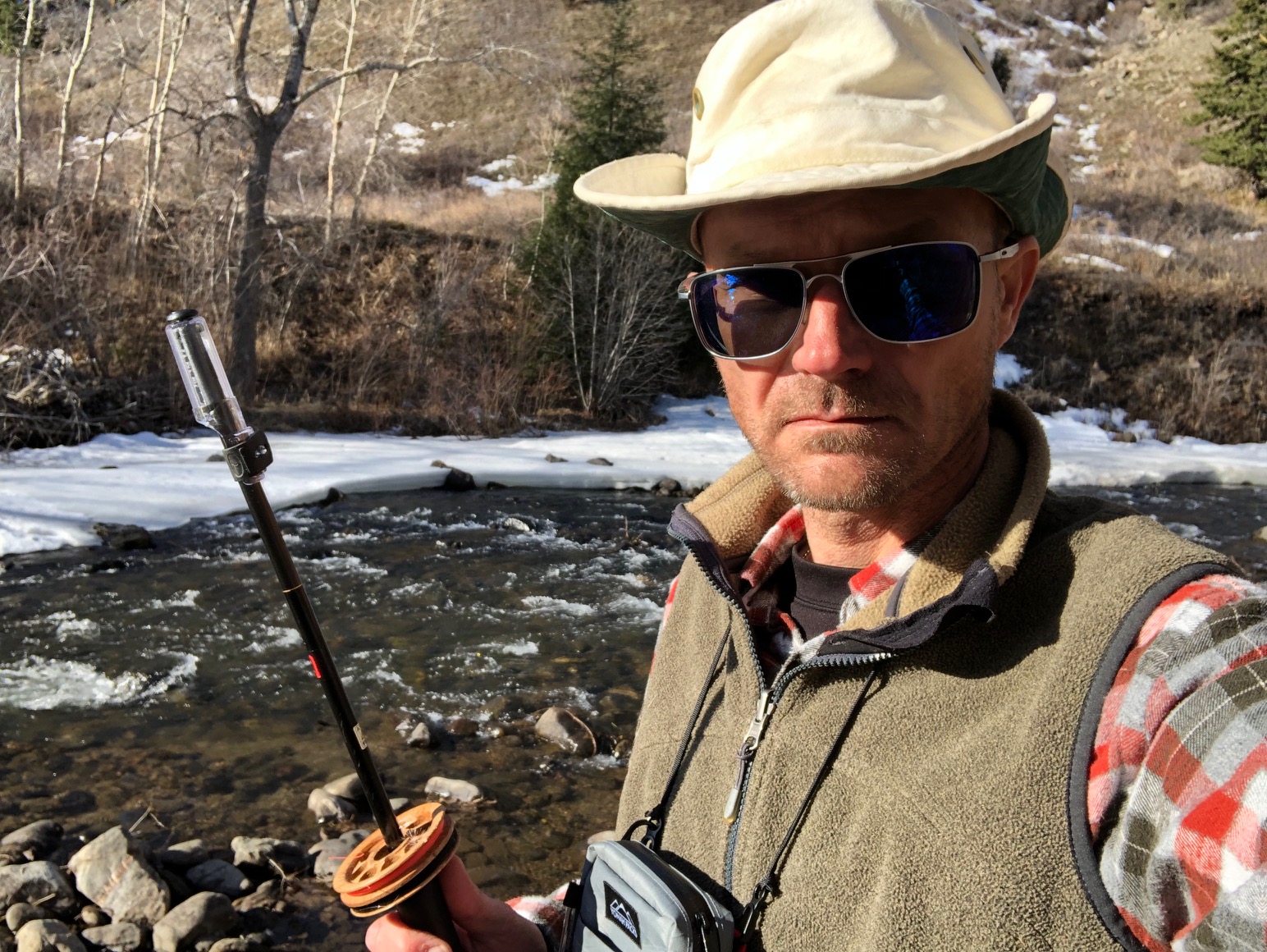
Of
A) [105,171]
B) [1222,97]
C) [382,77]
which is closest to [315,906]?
[105,171]

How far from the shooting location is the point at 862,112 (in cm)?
127

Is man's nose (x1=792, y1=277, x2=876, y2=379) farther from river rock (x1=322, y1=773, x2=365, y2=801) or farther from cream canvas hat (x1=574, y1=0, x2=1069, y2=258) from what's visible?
river rock (x1=322, y1=773, x2=365, y2=801)

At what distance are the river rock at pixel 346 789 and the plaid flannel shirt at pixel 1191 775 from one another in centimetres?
399

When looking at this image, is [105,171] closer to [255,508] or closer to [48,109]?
[48,109]

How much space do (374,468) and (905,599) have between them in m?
10.1

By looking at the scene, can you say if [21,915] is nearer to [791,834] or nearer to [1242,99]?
[791,834]

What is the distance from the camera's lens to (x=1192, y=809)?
2.81 ft

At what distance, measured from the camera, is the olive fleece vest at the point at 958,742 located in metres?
0.97

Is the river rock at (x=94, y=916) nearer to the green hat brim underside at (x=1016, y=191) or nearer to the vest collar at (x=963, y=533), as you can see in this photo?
the vest collar at (x=963, y=533)

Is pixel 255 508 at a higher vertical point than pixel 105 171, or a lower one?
lower

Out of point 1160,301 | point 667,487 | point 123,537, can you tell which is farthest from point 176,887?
point 1160,301

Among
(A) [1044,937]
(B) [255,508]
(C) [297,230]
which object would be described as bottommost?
(A) [1044,937]

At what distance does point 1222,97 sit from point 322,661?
120 feet

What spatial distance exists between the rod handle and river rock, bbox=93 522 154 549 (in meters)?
7.31
